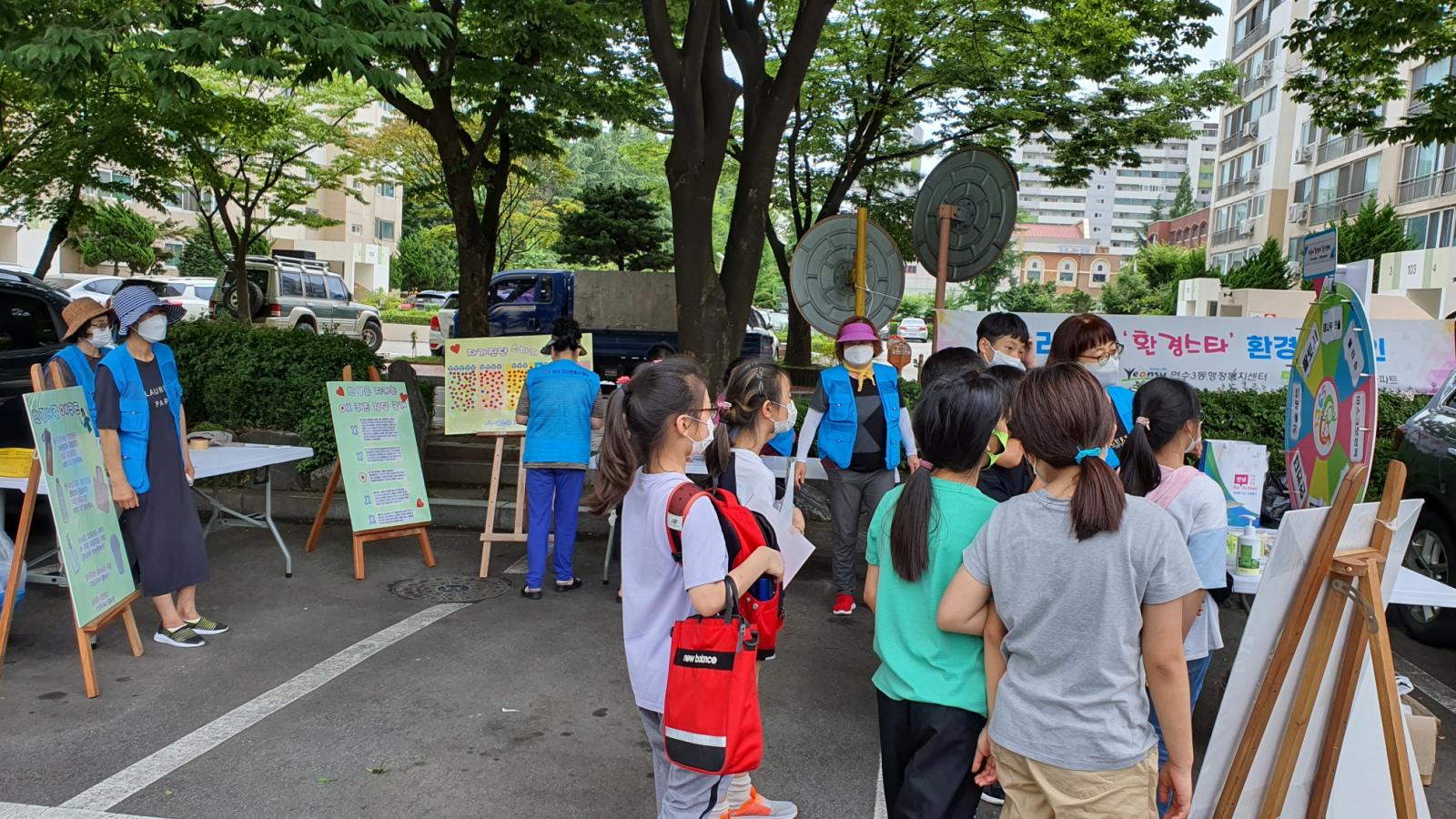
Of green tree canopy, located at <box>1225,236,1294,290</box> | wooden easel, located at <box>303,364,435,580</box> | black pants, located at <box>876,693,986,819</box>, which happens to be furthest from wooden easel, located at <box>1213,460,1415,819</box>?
green tree canopy, located at <box>1225,236,1294,290</box>

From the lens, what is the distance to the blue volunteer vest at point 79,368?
16.1ft

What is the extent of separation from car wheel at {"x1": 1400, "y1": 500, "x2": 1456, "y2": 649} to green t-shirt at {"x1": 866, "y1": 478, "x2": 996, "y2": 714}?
173 inches

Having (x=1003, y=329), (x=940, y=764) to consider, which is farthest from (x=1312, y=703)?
(x=1003, y=329)

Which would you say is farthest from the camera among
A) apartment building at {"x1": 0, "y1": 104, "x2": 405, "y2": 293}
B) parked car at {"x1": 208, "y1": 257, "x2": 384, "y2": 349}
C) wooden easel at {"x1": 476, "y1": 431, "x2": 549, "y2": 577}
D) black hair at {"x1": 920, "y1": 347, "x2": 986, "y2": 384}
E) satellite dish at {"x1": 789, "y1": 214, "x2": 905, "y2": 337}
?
apartment building at {"x1": 0, "y1": 104, "x2": 405, "y2": 293}

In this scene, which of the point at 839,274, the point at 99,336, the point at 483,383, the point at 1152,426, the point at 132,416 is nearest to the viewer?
the point at 1152,426

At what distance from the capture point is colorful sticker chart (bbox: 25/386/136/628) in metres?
4.27

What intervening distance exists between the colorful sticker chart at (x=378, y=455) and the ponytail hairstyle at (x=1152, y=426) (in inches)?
186

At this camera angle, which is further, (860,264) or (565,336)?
(860,264)

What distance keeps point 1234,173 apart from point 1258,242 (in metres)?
5.70

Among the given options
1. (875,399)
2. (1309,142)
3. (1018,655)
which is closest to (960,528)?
(1018,655)

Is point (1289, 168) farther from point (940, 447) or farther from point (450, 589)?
point (940, 447)

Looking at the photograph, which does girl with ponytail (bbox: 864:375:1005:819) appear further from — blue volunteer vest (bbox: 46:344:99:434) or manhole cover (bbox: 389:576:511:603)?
blue volunteer vest (bbox: 46:344:99:434)

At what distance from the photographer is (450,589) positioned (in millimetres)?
6133

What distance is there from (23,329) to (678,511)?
7.81 metres
